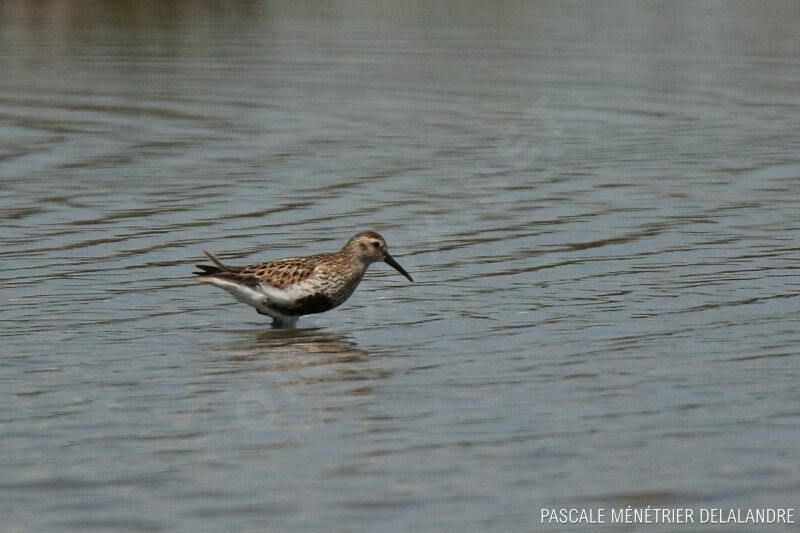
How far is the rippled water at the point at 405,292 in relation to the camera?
10.5m

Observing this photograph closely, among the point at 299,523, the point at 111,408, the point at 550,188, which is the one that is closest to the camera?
the point at 299,523

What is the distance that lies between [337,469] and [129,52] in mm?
28853

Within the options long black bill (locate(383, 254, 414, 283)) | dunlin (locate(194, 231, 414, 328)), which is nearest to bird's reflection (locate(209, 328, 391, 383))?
dunlin (locate(194, 231, 414, 328))

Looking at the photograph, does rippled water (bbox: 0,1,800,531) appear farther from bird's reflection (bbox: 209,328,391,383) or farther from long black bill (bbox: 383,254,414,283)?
long black bill (bbox: 383,254,414,283)

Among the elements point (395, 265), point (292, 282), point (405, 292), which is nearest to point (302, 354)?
point (292, 282)

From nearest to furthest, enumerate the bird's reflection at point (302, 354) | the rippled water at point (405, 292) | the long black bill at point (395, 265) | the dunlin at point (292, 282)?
the rippled water at point (405, 292), the bird's reflection at point (302, 354), the dunlin at point (292, 282), the long black bill at point (395, 265)

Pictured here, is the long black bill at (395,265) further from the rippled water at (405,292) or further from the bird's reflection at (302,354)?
the bird's reflection at (302,354)

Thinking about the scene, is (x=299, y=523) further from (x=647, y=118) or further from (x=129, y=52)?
(x=129, y=52)

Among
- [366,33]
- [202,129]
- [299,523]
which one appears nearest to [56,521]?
[299,523]

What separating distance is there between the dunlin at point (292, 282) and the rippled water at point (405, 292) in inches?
10.5

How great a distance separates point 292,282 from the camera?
1538 centimetres

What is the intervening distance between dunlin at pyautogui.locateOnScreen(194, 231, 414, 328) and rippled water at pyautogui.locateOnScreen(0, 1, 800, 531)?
0.27 m

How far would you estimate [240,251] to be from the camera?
736 inches

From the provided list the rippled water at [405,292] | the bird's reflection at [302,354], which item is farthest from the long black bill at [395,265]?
the bird's reflection at [302,354]
